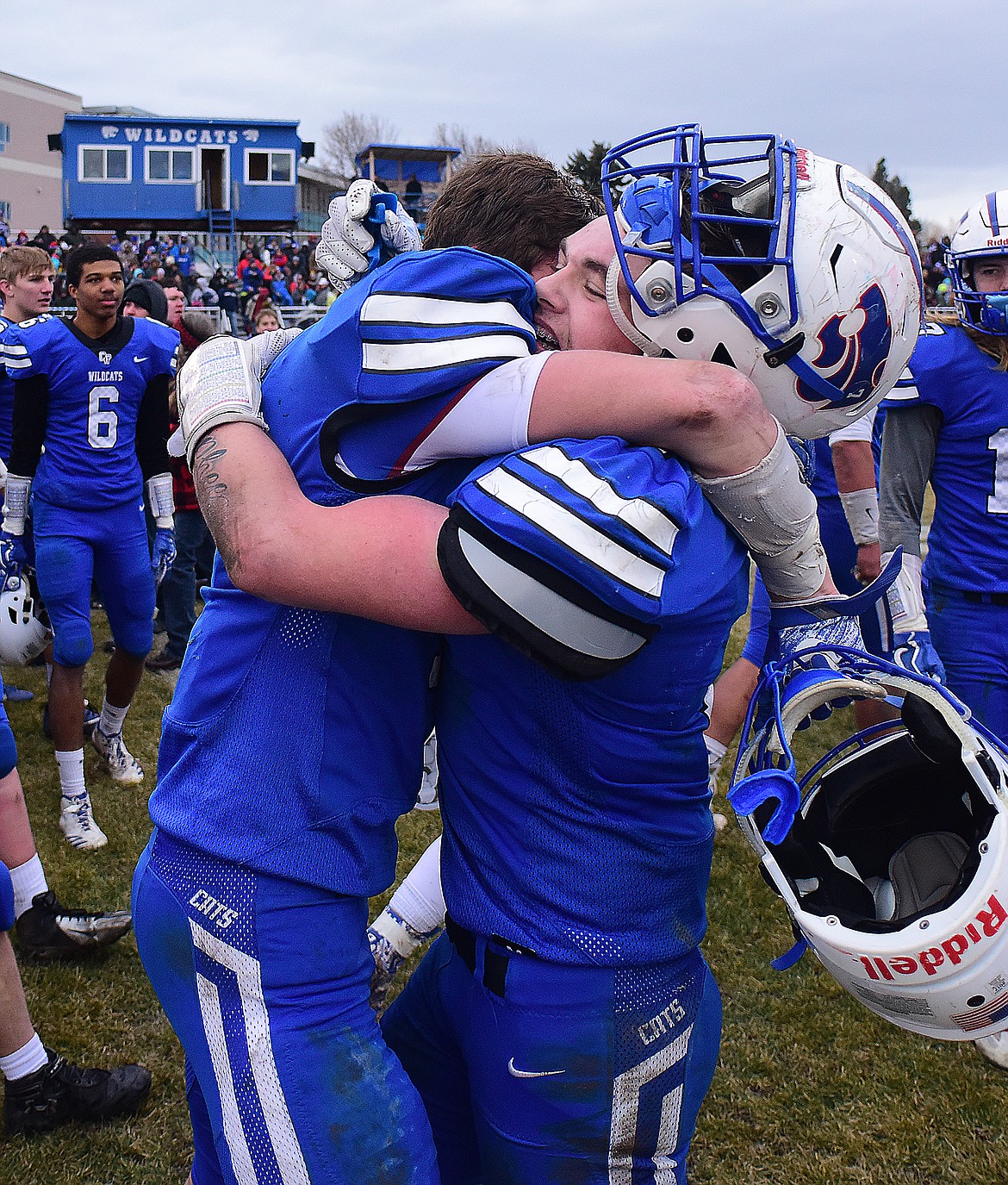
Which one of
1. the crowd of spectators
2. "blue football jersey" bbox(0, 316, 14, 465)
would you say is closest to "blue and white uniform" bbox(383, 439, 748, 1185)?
"blue football jersey" bbox(0, 316, 14, 465)

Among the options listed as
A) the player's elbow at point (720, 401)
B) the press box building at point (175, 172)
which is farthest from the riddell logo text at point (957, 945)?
the press box building at point (175, 172)

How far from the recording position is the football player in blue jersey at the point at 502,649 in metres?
1.33

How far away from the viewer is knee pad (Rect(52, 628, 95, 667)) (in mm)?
5062

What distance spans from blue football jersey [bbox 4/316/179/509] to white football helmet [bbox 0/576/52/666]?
2.64 ft

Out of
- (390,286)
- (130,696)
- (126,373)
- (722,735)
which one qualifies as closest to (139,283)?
(126,373)

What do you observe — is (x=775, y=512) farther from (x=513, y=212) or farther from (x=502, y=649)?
(x=513, y=212)

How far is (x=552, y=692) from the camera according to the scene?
1507 mm

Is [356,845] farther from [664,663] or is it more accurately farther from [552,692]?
[664,663]

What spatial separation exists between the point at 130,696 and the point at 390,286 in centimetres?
464

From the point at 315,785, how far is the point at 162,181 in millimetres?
43075

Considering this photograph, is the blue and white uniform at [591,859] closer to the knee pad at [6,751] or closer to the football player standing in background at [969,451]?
the knee pad at [6,751]

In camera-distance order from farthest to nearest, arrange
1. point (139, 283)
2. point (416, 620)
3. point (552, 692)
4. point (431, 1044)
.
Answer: point (139, 283) < point (431, 1044) < point (552, 692) < point (416, 620)

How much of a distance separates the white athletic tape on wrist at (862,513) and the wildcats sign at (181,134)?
40.8 m

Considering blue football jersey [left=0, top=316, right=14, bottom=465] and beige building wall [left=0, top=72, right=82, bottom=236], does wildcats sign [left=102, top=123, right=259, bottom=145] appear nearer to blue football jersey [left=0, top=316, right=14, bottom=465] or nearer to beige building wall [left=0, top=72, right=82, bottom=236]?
beige building wall [left=0, top=72, right=82, bottom=236]
